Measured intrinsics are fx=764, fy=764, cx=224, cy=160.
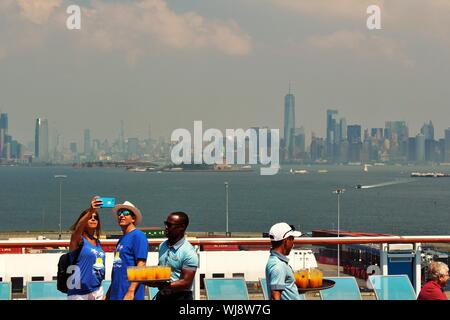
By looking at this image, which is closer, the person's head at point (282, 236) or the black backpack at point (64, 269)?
the person's head at point (282, 236)

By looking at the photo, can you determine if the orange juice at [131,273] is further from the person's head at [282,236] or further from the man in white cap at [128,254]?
the person's head at [282,236]

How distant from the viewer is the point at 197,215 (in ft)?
318

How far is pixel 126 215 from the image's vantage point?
4.92m

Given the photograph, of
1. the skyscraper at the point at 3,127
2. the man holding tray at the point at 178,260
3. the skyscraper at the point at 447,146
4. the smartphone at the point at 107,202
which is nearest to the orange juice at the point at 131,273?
the man holding tray at the point at 178,260

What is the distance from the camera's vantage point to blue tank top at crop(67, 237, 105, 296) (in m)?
4.86

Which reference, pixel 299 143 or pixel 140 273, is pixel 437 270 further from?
pixel 299 143

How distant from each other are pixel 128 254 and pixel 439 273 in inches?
79.9

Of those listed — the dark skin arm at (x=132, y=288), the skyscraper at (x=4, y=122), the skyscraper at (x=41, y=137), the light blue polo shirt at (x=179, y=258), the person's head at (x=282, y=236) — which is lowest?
the dark skin arm at (x=132, y=288)

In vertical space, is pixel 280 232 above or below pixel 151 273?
above

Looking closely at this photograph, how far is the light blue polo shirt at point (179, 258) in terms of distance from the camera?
183 inches

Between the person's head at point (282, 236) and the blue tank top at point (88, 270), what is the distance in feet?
4.11

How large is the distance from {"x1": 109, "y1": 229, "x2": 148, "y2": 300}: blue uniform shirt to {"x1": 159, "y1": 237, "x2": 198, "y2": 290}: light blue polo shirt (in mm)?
215

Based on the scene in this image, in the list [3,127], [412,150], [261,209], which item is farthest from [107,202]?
[412,150]

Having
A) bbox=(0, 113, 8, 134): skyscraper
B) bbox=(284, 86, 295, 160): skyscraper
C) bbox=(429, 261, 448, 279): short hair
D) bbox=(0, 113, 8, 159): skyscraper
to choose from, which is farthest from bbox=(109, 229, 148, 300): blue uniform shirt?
bbox=(0, 113, 8, 134): skyscraper
